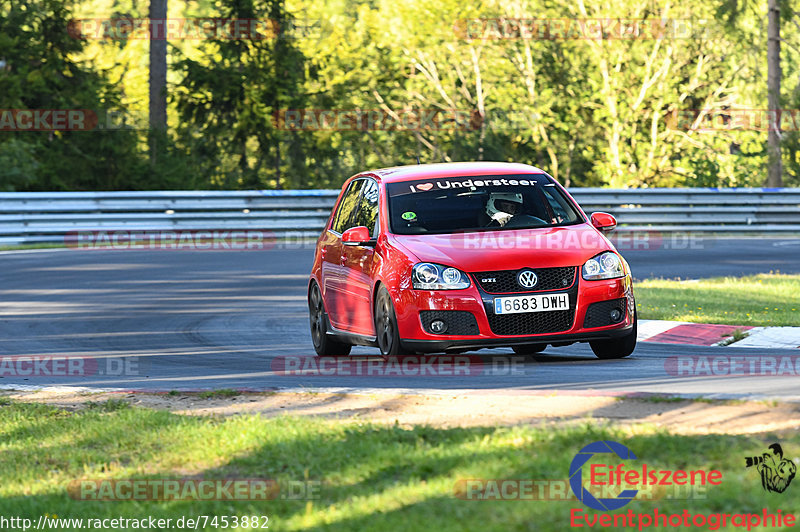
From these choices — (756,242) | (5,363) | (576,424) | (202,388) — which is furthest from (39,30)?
(576,424)

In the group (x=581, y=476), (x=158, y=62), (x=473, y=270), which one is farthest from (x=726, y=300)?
(x=158, y=62)

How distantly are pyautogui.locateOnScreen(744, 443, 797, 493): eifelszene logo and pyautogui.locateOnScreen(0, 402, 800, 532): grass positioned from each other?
48 millimetres

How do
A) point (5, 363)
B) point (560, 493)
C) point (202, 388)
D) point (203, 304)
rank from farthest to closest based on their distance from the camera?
point (203, 304) → point (5, 363) → point (202, 388) → point (560, 493)

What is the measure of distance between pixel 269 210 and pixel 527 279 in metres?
17.9

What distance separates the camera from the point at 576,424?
21.9ft

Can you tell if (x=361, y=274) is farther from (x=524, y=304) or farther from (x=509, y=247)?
(x=524, y=304)

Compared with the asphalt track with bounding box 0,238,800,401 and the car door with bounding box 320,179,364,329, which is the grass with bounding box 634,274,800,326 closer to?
the asphalt track with bounding box 0,238,800,401

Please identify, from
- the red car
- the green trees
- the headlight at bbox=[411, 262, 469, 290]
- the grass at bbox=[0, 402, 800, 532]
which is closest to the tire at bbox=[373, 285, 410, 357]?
the red car

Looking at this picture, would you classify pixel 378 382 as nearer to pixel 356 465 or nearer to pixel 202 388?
pixel 202 388

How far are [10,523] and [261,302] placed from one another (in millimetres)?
10710

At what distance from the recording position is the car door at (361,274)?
10.8 m

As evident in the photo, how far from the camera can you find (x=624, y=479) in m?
5.51

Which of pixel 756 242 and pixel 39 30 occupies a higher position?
pixel 39 30

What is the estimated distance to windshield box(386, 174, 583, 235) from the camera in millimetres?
10734
